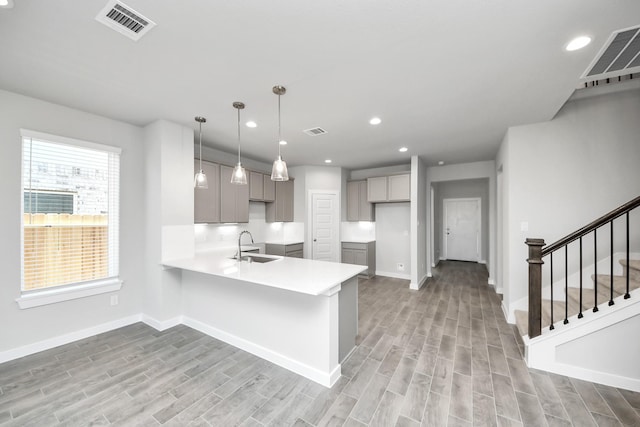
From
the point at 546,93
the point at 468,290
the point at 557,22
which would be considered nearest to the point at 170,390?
the point at 557,22

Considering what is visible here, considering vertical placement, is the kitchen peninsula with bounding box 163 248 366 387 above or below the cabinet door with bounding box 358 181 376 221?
below

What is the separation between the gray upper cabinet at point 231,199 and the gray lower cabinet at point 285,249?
100cm

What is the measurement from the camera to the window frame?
256 centimetres

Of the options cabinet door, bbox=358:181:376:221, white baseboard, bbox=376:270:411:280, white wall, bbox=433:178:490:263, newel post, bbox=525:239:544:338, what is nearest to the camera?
newel post, bbox=525:239:544:338

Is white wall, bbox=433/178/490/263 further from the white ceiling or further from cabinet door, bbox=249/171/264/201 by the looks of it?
cabinet door, bbox=249/171/264/201

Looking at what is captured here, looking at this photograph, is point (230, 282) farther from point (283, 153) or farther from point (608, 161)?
point (608, 161)

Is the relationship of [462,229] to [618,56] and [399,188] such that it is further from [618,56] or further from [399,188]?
[618,56]

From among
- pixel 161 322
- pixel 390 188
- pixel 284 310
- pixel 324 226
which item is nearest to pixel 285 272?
pixel 284 310

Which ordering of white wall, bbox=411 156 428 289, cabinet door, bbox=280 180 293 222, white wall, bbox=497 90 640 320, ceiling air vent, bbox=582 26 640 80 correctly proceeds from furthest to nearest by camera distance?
1. cabinet door, bbox=280 180 293 222
2. white wall, bbox=411 156 428 289
3. white wall, bbox=497 90 640 320
4. ceiling air vent, bbox=582 26 640 80

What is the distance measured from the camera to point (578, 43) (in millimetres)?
1763

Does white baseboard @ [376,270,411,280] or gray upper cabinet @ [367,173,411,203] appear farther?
white baseboard @ [376,270,411,280]

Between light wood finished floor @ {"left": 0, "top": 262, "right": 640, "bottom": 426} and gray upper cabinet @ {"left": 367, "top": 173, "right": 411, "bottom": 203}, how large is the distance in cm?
299

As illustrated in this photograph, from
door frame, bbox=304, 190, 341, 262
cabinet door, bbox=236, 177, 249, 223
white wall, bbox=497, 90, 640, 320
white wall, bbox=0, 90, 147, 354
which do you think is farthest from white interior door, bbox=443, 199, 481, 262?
white wall, bbox=0, 90, 147, 354

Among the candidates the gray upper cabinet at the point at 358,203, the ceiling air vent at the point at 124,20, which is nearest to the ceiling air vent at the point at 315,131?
the ceiling air vent at the point at 124,20
